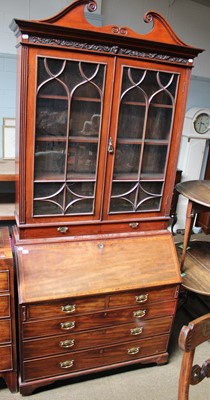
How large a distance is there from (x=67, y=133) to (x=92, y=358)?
4.23ft

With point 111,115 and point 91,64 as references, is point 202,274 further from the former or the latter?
point 91,64

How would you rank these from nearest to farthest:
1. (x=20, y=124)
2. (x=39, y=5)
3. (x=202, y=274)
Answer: (x=20, y=124), (x=202, y=274), (x=39, y=5)

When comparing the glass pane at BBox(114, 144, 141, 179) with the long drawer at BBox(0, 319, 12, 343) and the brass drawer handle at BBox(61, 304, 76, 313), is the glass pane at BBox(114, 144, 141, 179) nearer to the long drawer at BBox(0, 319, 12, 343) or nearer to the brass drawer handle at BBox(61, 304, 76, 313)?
the brass drawer handle at BBox(61, 304, 76, 313)

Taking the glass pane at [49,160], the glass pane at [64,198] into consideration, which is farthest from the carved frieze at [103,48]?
the glass pane at [64,198]

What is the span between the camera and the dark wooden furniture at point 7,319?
162 cm

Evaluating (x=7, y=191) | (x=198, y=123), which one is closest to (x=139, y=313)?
(x=7, y=191)

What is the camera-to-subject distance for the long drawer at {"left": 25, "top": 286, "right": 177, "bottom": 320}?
1.70 meters

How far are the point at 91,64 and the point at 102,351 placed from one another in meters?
1.59

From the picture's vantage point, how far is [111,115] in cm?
177

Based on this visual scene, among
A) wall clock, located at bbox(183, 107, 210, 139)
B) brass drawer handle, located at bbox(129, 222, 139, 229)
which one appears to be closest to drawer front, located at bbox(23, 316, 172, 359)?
brass drawer handle, located at bbox(129, 222, 139, 229)

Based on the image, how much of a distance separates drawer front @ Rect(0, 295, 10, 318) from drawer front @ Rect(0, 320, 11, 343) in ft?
0.13

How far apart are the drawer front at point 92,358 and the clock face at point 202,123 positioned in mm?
2439

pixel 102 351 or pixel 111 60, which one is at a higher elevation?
pixel 111 60

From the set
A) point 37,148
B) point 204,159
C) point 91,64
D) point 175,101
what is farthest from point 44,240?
point 204,159
